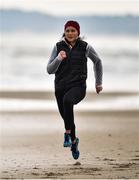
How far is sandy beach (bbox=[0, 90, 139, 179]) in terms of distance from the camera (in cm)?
1088

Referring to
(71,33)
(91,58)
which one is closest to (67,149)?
(91,58)

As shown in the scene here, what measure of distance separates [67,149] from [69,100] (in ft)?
7.73

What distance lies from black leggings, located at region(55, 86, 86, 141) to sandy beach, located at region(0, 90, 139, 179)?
0.60 metres

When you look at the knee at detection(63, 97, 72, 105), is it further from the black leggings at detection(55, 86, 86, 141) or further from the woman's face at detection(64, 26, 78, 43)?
the woman's face at detection(64, 26, 78, 43)

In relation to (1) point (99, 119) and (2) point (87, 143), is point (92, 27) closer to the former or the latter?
(1) point (99, 119)

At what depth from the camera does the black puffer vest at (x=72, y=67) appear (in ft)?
37.3

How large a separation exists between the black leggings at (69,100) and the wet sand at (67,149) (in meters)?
0.60

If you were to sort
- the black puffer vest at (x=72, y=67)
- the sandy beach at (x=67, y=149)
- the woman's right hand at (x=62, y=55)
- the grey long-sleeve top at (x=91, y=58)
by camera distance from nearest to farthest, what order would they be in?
the sandy beach at (x=67, y=149) → the woman's right hand at (x=62, y=55) → the grey long-sleeve top at (x=91, y=58) → the black puffer vest at (x=72, y=67)

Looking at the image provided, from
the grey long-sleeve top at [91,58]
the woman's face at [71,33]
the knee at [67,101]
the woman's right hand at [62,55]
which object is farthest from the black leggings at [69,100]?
the woman's face at [71,33]

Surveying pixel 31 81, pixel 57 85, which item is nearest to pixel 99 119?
pixel 57 85

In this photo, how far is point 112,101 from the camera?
22750mm

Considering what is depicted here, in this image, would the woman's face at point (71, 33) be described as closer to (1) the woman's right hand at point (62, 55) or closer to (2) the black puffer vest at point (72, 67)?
(2) the black puffer vest at point (72, 67)

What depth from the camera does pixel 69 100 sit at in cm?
1128

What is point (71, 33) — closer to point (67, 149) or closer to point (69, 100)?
point (69, 100)
